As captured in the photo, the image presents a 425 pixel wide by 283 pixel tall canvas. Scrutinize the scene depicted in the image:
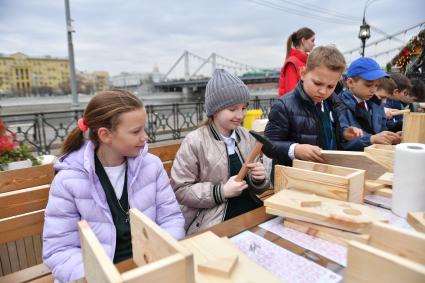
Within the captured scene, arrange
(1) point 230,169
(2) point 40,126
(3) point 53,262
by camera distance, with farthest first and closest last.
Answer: (2) point 40,126, (1) point 230,169, (3) point 53,262

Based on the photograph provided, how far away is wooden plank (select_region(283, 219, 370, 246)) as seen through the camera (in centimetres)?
96

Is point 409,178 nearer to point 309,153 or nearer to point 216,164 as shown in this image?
point 309,153

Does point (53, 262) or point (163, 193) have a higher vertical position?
point (163, 193)

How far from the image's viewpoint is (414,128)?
177 cm

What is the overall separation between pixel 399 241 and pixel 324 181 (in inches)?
19.2

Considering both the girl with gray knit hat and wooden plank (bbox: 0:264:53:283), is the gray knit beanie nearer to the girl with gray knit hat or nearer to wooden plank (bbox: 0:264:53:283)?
the girl with gray knit hat

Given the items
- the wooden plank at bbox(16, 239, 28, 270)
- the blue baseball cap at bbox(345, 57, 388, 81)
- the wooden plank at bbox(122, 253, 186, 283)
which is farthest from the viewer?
the blue baseball cap at bbox(345, 57, 388, 81)

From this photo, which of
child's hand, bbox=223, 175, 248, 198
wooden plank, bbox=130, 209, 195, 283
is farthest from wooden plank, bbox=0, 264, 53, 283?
child's hand, bbox=223, 175, 248, 198

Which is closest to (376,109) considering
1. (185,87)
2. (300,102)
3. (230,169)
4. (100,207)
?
(300,102)

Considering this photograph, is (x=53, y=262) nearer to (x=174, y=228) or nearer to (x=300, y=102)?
(x=174, y=228)

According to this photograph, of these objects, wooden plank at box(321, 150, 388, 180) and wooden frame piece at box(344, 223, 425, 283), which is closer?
wooden frame piece at box(344, 223, 425, 283)

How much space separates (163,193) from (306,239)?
812 mm

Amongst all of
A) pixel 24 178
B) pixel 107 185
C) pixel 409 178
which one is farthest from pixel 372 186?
pixel 24 178

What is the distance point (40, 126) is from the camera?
23.1ft
